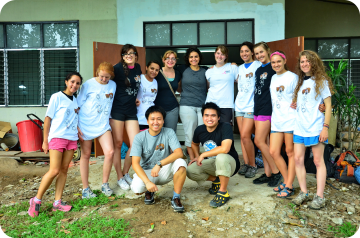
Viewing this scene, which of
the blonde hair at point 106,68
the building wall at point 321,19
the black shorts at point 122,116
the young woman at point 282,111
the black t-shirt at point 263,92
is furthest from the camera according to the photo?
the building wall at point 321,19

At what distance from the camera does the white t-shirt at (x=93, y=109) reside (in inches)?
125

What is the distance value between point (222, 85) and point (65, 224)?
7.86 feet

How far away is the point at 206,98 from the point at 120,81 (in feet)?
3.93

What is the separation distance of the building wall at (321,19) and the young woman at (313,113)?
564cm

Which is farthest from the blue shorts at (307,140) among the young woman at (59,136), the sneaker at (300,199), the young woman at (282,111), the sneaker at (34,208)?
the sneaker at (34,208)

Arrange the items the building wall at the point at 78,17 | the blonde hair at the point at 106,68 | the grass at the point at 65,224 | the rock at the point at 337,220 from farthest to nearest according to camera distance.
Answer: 1. the building wall at the point at 78,17
2. the blonde hair at the point at 106,68
3. the rock at the point at 337,220
4. the grass at the point at 65,224

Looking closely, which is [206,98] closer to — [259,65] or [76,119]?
[259,65]

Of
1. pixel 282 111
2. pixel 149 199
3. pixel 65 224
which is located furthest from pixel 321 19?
pixel 65 224

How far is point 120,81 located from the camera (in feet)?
11.1

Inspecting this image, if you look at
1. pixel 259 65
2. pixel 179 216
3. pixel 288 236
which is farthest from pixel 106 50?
pixel 288 236

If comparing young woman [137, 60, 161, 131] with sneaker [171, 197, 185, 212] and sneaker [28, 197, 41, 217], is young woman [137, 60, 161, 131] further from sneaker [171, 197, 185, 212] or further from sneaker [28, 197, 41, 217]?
sneaker [28, 197, 41, 217]

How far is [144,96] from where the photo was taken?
360 centimetres

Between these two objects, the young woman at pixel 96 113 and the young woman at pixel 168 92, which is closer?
the young woman at pixel 96 113

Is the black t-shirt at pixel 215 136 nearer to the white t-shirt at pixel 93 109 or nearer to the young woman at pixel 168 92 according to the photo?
the young woman at pixel 168 92
